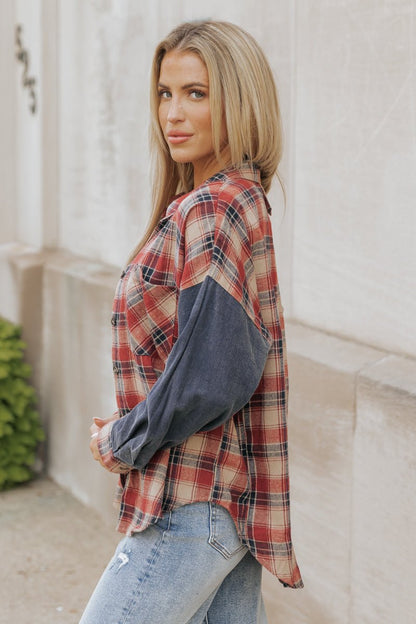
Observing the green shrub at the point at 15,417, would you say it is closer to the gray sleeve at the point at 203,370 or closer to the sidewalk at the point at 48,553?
the sidewalk at the point at 48,553

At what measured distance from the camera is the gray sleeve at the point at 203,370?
186 centimetres

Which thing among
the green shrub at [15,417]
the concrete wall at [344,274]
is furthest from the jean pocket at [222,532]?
the green shrub at [15,417]

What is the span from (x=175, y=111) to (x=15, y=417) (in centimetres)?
338

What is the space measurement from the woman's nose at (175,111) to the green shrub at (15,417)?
10.3 feet

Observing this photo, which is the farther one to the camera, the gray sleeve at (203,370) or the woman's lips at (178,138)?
the woman's lips at (178,138)

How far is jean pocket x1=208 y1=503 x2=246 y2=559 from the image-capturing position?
6.56 feet

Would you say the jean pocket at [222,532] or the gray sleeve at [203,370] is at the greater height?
the gray sleeve at [203,370]

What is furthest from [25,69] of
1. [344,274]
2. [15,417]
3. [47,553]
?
[344,274]

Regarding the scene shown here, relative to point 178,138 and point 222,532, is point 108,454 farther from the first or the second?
point 178,138

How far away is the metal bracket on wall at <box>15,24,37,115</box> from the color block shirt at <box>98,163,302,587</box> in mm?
3611

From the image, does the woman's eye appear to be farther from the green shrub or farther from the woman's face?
the green shrub

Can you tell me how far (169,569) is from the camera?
1970 mm

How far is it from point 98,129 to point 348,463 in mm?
2491

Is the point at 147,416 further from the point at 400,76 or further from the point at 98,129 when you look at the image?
the point at 98,129
